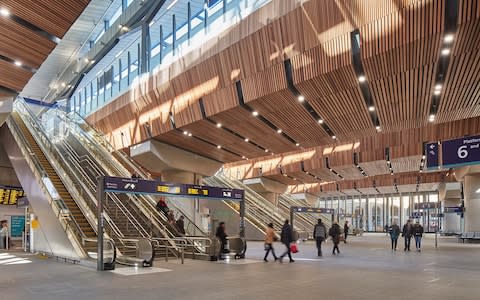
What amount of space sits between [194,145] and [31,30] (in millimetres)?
12108

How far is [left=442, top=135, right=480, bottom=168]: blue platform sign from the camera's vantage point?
35.0ft

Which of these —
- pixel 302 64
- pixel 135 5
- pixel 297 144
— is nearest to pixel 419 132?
pixel 297 144

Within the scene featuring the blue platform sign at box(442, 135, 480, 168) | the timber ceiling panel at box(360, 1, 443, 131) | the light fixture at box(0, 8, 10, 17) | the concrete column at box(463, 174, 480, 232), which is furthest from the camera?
the concrete column at box(463, 174, 480, 232)

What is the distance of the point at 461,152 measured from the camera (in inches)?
431

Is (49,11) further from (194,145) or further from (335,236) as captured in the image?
(335,236)

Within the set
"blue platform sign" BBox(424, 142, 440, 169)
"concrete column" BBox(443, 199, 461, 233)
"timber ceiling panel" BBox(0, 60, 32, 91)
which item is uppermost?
"timber ceiling panel" BBox(0, 60, 32, 91)

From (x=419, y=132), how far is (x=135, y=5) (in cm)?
1756

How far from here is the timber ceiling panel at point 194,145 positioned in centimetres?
1975

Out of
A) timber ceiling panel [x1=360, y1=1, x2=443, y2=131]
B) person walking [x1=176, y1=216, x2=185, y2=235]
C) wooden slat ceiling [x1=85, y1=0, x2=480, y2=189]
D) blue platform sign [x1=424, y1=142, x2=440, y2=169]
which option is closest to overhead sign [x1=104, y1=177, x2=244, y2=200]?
person walking [x1=176, y1=216, x2=185, y2=235]

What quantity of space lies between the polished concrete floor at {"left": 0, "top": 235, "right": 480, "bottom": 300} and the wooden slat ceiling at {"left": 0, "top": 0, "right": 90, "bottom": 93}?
534cm

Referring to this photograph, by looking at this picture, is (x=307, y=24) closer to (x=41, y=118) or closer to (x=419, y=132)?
(x=419, y=132)

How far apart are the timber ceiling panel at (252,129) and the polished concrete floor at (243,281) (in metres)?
5.26

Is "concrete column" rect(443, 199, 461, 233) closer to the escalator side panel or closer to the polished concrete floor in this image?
the polished concrete floor

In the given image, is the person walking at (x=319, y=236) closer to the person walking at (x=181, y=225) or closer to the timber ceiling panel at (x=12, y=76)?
the person walking at (x=181, y=225)
